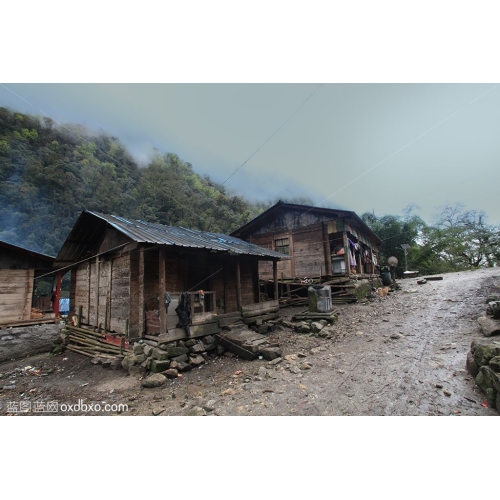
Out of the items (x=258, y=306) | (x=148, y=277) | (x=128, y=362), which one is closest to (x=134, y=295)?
(x=148, y=277)

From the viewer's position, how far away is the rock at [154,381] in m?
5.30

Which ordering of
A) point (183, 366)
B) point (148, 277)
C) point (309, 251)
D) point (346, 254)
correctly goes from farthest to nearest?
1. point (309, 251)
2. point (346, 254)
3. point (148, 277)
4. point (183, 366)

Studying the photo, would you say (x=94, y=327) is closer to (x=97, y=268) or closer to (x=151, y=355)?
(x=97, y=268)

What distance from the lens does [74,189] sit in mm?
34406

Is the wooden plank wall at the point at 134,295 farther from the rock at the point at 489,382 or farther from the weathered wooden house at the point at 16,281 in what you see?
the rock at the point at 489,382

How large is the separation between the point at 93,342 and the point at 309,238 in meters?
11.6

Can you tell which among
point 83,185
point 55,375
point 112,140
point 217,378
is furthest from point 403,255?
point 112,140

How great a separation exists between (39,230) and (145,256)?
32456mm

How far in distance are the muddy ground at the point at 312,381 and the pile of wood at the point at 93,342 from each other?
420 mm

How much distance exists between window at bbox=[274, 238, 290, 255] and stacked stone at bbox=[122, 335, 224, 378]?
956cm

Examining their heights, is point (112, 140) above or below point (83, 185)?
above

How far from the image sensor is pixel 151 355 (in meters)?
6.18

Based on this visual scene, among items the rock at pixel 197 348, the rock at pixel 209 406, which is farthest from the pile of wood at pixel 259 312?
the rock at pixel 209 406

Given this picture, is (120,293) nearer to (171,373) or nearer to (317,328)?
(171,373)
